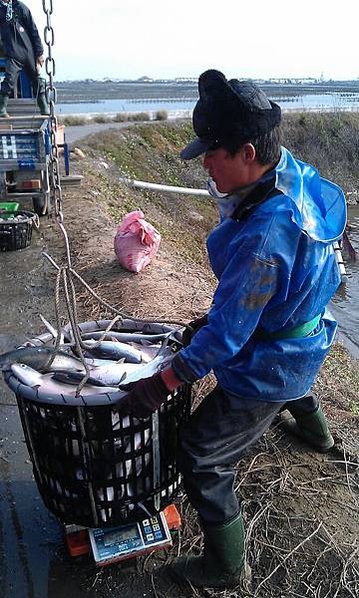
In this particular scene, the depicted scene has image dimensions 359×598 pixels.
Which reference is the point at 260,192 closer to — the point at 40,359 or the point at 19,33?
the point at 40,359

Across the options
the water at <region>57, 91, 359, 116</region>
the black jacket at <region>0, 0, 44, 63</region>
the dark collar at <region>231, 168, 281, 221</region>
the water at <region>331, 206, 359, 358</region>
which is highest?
the black jacket at <region>0, 0, 44, 63</region>

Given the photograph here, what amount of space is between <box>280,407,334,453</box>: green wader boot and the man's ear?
6.40 ft

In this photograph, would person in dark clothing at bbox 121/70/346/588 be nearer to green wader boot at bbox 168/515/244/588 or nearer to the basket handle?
green wader boot at bbox 168/515/244/588

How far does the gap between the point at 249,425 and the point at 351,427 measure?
71.8 inches

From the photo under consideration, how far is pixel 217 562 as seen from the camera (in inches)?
113

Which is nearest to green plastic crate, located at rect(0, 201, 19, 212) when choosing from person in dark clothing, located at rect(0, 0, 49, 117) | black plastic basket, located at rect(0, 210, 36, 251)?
black plastic basket, located at rect(0, 210, 36, 251)

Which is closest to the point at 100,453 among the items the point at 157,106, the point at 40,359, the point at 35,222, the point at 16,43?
the point at 40,359

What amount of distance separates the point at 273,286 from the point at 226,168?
54 centimetres

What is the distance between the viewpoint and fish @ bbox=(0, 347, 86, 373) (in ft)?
9.33

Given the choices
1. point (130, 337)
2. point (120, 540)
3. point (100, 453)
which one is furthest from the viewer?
point (130, 337)

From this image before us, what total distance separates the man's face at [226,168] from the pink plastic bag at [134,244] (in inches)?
175

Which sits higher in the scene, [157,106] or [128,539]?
[128,539]

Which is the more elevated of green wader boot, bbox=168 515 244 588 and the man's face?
the man's face

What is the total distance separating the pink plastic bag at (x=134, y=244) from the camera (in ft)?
22.7
